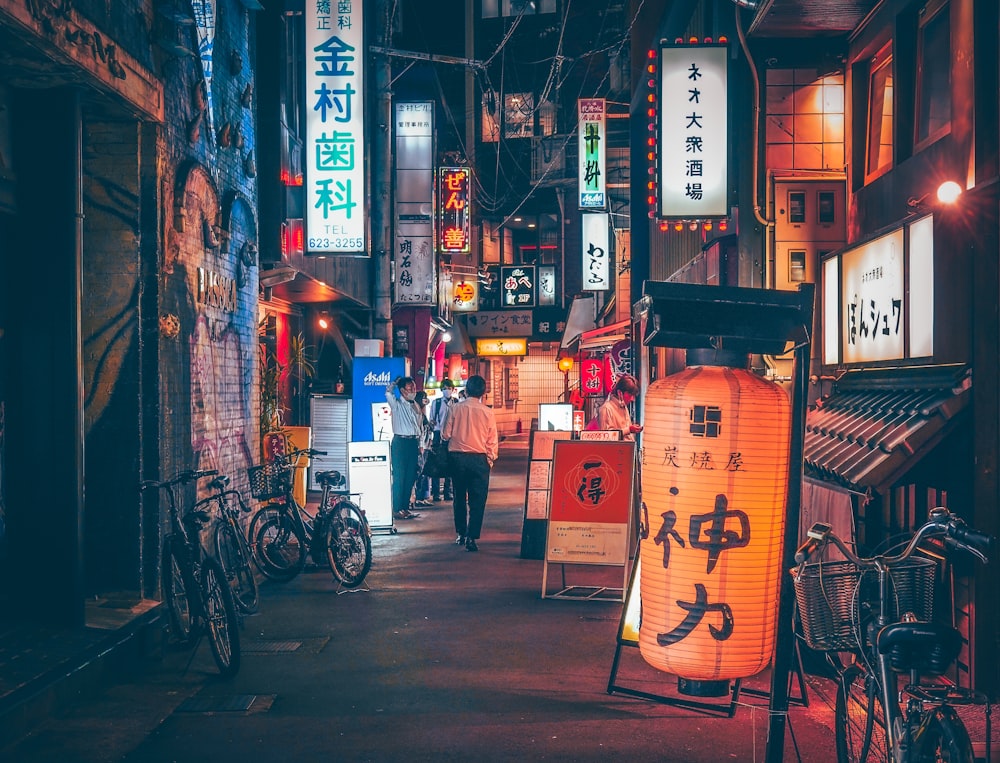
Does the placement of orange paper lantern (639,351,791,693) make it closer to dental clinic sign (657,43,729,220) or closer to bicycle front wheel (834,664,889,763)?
bicycle front wheel (834,664,889,763)

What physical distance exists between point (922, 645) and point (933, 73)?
5143 millimetres

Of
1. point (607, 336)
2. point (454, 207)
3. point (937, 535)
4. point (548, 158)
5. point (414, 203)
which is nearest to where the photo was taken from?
point (937, 535)

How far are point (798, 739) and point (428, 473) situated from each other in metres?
8.10

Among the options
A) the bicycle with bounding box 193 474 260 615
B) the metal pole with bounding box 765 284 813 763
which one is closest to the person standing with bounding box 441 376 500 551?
the bicycle with bounding box 193 474 260 615

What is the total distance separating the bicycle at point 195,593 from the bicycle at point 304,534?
222 cm

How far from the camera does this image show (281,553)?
10.9 meters

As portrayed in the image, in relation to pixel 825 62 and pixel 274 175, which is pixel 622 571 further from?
pixel 274 175

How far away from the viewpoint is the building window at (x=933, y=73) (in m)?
7.17

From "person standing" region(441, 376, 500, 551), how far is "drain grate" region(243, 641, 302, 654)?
492 cm

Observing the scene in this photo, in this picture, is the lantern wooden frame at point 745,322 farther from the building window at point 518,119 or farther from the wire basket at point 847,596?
the building window at point 518,119

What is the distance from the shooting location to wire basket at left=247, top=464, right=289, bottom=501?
1059cm

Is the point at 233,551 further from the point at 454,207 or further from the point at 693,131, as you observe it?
the point at 454,207

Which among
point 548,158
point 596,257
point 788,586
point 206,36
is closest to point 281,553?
point 206,36

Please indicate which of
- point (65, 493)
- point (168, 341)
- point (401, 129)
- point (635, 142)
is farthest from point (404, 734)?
point (401, 129)
